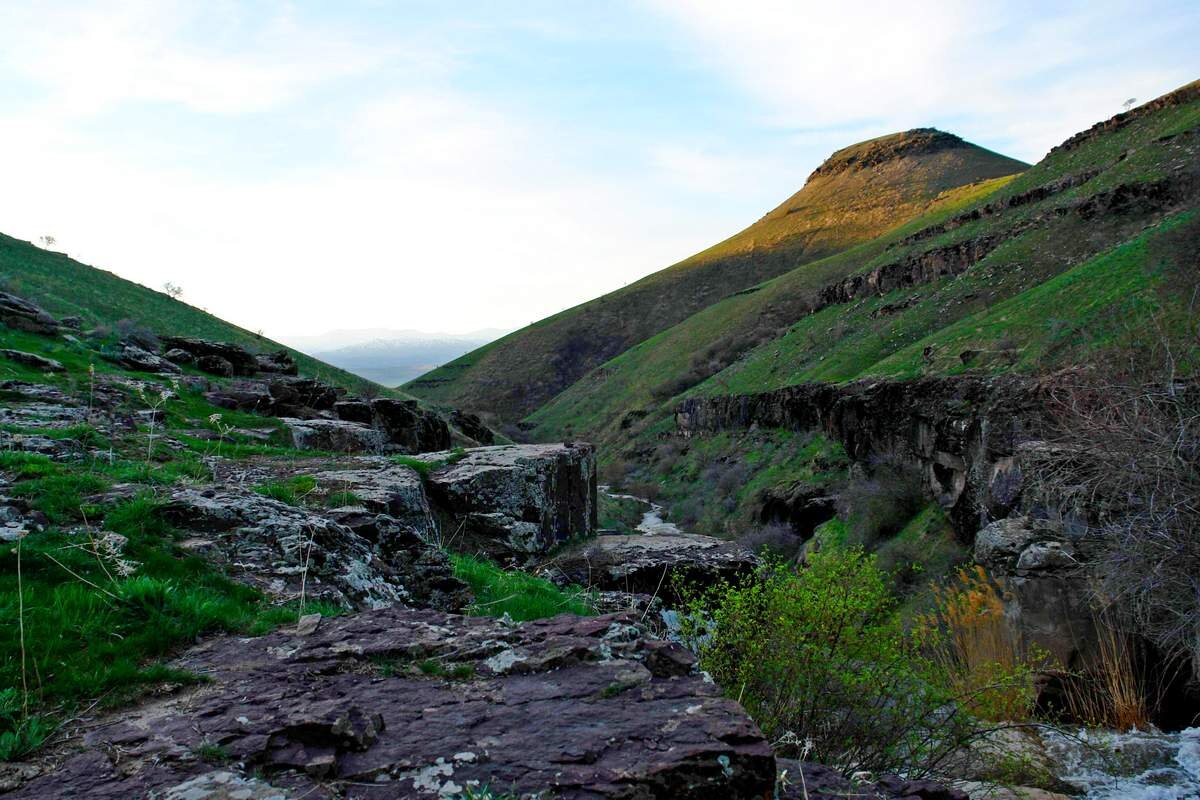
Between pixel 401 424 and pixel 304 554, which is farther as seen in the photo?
pixel 401 424

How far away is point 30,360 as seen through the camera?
14.2 metres

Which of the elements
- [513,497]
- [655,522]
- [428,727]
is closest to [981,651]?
[513,497]

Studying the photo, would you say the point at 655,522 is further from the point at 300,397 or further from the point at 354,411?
the point at 300,397

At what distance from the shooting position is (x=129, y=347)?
60.1ft

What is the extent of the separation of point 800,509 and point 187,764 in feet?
114

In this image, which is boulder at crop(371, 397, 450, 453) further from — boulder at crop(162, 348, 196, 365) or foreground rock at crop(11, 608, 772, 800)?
foreground rock at crop(11, 608, 772, 800)

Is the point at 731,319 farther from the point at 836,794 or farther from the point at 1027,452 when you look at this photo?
the point at 836,794

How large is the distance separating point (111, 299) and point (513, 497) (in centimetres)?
3811

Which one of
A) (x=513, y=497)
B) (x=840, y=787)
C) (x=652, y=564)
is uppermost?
(x=513, y=497)

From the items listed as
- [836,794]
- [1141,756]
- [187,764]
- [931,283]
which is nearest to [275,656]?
[187,764]

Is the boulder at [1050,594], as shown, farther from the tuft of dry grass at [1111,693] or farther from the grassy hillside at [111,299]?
the grassy hillside at [111,299]

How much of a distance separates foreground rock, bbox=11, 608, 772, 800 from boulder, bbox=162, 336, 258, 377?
19.6 m

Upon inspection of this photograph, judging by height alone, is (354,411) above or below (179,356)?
below

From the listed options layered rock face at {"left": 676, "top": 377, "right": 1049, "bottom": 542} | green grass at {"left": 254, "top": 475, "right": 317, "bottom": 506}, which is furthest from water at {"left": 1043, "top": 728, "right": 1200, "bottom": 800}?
green grass at {"left": 254, "top": 475, "right": 317, "bottom": 506}
